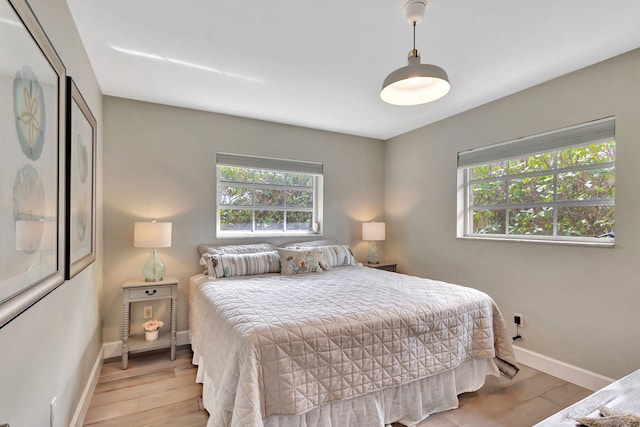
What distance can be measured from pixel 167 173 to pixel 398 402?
286 centimetres

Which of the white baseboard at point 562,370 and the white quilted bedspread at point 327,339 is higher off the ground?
the white quilted bedspread at point 327,339

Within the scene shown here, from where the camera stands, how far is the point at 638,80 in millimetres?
2207

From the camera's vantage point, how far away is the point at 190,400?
2248 millimetres

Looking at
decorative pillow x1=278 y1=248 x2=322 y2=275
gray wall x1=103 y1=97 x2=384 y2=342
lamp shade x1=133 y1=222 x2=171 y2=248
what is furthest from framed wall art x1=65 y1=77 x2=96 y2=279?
decorative pillow x1=278 y1=248 x2=322 y2=275

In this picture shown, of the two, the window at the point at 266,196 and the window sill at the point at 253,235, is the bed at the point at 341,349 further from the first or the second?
the window at the point at 266,196

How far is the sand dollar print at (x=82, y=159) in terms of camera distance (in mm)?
1849

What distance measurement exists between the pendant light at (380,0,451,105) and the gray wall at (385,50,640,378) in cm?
148

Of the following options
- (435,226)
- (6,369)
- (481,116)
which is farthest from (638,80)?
(6,369)

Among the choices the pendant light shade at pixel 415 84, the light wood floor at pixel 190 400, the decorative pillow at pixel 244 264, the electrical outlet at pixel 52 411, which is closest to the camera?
the electrical outlet at pixel 52 411

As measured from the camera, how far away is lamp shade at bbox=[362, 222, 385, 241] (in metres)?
4.11

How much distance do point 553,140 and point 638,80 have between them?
2.03 feet

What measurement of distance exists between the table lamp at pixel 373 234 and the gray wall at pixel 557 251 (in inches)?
19.7

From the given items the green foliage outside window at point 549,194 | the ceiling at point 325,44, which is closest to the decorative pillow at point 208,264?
the ceiling at point 325,44

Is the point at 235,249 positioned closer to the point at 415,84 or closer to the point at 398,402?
the point at 398,402
